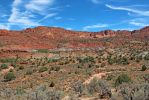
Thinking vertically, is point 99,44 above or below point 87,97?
above

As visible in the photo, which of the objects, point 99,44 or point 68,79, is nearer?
point 68,79

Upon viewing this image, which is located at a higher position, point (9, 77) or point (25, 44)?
point (25, 44)

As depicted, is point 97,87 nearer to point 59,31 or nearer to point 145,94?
point 145,94

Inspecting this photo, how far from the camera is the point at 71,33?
518 feet

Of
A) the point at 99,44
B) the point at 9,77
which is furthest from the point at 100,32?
the point at 9,77

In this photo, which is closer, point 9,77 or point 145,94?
point 145,94

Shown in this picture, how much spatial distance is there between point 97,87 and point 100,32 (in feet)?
553

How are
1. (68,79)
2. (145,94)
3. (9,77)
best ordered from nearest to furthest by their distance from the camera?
(145,94) < (68,79) < (9,77)

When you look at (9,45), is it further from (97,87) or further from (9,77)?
(97,87)

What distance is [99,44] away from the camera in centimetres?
11231

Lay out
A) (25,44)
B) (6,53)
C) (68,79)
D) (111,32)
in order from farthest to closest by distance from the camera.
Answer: (111,32) < (25,44) < (6,53) < (68,79)

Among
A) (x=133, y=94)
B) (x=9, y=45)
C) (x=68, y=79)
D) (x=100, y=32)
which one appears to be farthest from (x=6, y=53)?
(x=100, y=32)

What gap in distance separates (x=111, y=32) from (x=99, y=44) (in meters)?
76.5

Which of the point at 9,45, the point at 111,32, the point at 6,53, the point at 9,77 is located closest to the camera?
the point at 9,77
